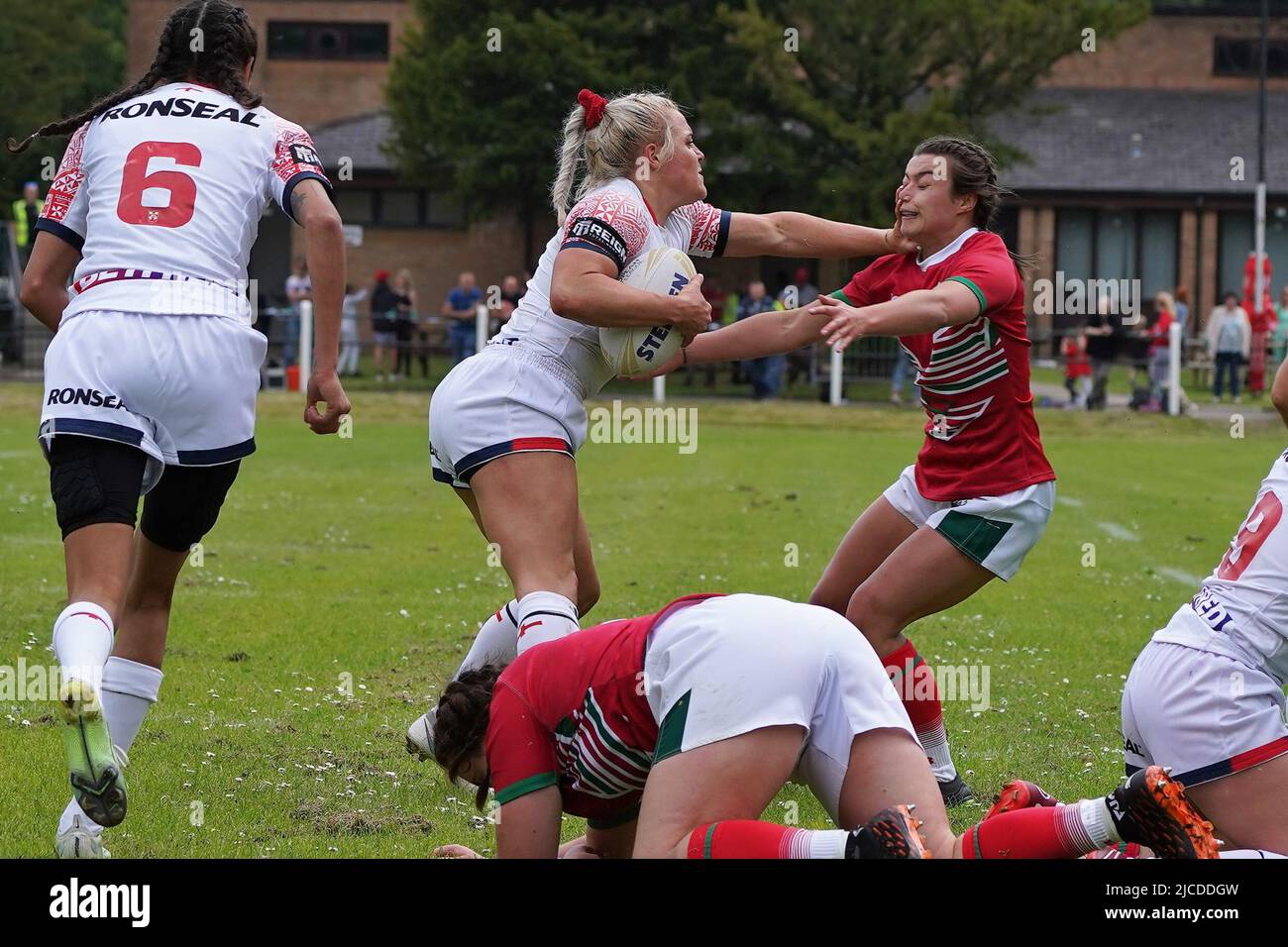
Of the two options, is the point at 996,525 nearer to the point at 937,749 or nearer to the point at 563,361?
the point at 937,749

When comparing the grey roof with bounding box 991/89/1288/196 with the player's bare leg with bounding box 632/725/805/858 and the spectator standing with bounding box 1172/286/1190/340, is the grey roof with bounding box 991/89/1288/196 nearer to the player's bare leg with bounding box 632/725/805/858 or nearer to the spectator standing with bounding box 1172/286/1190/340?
the spectator standing with bounding box 1172/286/1190/340

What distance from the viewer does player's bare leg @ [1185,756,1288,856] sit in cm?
423

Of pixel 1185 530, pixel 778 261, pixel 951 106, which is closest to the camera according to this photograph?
pixel 1185 530

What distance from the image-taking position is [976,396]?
19.5 ft

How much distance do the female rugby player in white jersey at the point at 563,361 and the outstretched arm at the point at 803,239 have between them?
38cm

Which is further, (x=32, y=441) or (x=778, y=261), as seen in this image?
(x=778, y=261)

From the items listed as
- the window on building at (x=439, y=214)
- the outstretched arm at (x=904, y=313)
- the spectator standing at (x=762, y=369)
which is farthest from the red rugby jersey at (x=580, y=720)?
the window on building at (x=439, y=214)

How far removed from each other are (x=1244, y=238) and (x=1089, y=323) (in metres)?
16.0

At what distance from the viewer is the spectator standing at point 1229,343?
93.5 feet

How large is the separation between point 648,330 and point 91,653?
6.12ft

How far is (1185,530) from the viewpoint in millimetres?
14125
